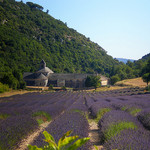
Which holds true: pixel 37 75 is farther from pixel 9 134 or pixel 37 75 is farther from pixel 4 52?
pixel 9 134

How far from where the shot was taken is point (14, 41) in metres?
52.9

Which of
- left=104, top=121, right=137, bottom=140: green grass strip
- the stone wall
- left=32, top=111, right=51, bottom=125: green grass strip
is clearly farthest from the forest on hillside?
left=104, top=121, right=137, bottom=140: green grass strip

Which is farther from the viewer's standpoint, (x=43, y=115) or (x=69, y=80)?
(x=69, y=80)

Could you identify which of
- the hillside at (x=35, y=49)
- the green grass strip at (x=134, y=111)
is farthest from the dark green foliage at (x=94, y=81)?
the green grass strip at (x=134, y=111)

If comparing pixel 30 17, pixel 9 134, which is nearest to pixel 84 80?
pixel 9 134

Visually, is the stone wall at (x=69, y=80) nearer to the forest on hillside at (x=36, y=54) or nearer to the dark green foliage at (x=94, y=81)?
the dark green foliage at (x=94, y=81)

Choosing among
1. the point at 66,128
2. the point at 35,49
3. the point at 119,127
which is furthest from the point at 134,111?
the point at 35,49

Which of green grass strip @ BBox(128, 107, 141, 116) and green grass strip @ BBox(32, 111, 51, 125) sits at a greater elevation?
green grass strip @ BBox(128, 107, 141, 116)

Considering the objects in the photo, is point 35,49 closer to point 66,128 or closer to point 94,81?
point 94,81

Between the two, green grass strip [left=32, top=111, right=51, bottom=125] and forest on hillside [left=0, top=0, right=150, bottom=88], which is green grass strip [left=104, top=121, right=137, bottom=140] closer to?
green grass strip [left=32, top=111, right=51, bottom=125]

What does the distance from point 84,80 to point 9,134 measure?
4041cm

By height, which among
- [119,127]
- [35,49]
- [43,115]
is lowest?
[43,115]

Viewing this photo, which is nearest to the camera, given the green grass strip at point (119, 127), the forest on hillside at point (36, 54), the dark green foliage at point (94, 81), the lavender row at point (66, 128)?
the lavender row at point (66, 128)

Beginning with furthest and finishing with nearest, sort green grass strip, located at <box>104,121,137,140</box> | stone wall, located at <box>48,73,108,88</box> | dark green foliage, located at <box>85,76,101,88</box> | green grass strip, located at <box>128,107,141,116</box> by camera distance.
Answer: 1. stone wall, located at <box>48,73,108,88</box>
2. dark green foliage, located at <box>85,76,101,88</box>
3. green grass strip, located at <box>128,107,141,116</box>
4. green grass strip, located at <box>104,121,137,140</box>
